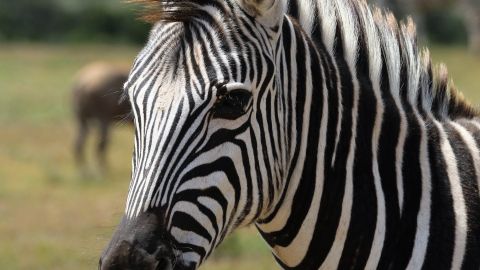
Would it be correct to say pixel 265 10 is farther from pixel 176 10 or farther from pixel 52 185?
pixel 52 185

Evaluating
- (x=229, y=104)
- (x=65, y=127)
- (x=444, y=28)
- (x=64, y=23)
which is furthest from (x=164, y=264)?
(x=444, y=28)

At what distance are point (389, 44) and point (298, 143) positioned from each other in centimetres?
52

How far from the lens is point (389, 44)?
3.37m

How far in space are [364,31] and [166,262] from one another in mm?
1067

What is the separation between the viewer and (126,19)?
4338cm

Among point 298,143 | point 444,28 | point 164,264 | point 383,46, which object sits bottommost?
point 164,264

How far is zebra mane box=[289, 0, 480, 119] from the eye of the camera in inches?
130

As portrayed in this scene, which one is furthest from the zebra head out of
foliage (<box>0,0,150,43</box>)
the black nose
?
foliage (<box>0,0,150,43</box>)

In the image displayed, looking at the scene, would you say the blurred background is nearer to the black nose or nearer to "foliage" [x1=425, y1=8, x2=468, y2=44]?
"foliage" [x1=425, y1=8, x2=468, y2=44]

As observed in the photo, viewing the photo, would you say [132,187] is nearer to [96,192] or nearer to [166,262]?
[166,262]

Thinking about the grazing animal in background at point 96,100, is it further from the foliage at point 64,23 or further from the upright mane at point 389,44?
the foliage at point 64,23

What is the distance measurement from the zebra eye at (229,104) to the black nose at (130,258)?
1.38ft

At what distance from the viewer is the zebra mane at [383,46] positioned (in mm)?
3301

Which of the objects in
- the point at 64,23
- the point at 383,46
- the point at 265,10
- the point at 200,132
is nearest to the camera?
the point at 200,132
